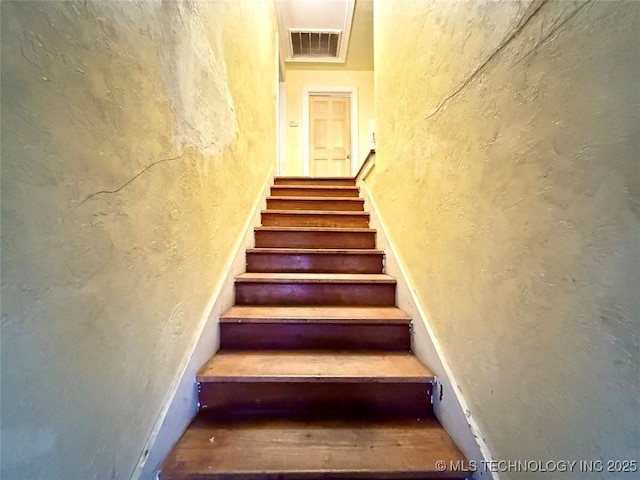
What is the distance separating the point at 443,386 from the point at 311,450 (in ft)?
1.64

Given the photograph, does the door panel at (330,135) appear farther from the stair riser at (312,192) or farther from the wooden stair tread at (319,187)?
the stair riser at (312,192)

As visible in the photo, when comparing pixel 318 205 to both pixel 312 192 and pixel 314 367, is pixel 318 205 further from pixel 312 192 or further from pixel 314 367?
pixel 314 367

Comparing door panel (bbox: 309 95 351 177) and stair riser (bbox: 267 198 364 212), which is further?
door panel (bbox: 309 95 351 177)

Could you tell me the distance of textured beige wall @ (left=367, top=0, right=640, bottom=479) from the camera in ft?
1.48

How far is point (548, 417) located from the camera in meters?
0.58

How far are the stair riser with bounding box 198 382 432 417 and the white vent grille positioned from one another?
4649 mm

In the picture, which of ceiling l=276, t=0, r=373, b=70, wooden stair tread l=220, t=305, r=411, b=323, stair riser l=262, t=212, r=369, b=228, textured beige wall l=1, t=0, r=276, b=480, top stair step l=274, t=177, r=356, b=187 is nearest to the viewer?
textured beige wall l=1, t=0, r=276, b=480

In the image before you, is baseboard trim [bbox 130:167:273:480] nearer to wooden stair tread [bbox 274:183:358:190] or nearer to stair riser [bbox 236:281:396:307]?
stair riser [bbox 236:281:396:307]

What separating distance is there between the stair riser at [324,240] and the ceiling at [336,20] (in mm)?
3289

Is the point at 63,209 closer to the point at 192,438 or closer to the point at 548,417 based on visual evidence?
the point at 192,438

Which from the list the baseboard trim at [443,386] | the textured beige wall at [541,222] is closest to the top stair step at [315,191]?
the baseboard trim at [443,386]

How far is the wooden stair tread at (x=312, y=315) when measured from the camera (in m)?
1.29

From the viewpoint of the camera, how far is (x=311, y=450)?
2.83ft

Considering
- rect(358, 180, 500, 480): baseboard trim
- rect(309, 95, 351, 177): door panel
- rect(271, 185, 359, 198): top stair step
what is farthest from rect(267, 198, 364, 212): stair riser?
rect(309, 95, 351, 177): door panel
